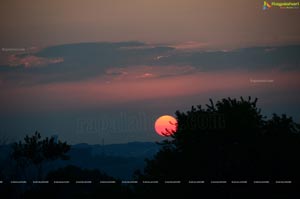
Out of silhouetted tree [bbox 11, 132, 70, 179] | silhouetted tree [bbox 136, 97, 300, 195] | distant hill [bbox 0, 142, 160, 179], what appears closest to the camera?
silhouetted tree [bbox 136, 97, 300, 195]

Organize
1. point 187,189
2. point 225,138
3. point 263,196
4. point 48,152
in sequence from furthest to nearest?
point 48,152
point 225,138
point 187,189
point 263,196

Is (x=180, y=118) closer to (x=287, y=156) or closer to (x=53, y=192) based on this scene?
(x=287, y=156)

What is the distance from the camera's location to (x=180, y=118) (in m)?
25.8

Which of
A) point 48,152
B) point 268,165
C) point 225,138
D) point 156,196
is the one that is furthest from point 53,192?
point 268,165

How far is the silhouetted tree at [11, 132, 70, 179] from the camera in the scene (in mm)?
32062

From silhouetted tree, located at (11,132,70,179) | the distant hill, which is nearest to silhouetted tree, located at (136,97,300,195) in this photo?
silhouetted tree, located at (11,132,70,179)

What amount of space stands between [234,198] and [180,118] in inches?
246

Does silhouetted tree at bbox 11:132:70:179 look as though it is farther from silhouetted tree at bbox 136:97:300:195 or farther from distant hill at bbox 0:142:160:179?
distant hill at bbox 0:142:160:179

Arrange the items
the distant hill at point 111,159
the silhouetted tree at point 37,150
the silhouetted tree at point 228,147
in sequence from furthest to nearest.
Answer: the distant hill at point 111,159 < the silhouetted tree at point 37,150 < the silhouetted tree at point 228,147

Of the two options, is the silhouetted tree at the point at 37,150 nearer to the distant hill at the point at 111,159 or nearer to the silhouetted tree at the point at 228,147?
the silhouetted tree at the point at 228,147

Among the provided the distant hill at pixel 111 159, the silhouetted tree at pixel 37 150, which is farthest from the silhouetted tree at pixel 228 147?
the distant hill at pixel 111 159

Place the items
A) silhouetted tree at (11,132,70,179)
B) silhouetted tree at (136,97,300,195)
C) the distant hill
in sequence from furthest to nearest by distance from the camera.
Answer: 1. the distant hill
2. silhouetted tree at (11,132,70,179)
3. silhouetted tree at (136,97,300,195)

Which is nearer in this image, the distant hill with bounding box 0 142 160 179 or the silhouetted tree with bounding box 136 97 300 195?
the silhouetted tree with bounding box 136 97 300 195

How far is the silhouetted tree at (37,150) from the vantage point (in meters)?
32.1
